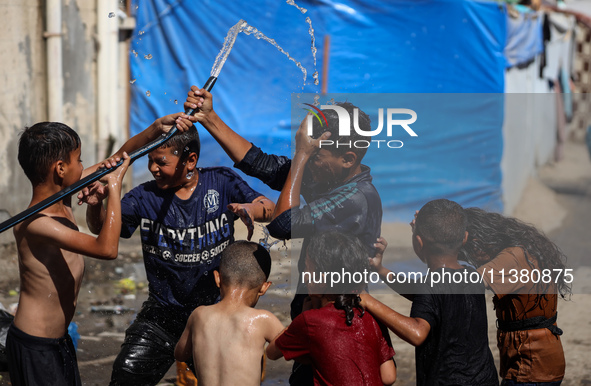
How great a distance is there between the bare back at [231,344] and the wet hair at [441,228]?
2.47ft

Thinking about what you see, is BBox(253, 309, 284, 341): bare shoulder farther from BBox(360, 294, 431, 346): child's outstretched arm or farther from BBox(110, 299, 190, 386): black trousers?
BBox(110, 299, 190, 386): black trousers

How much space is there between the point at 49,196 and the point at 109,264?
3797 millimetres

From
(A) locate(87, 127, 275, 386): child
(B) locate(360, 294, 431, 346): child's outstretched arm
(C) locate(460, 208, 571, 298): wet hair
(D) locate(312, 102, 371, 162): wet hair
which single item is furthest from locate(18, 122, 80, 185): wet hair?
(C) locate(460, 208, 571, 298): wet hair

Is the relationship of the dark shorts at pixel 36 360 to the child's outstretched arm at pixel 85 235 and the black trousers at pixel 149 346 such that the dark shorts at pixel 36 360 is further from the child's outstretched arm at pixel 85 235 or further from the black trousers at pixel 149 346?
the child's outstretched arm at pixel 85 235

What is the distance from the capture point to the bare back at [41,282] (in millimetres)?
2822

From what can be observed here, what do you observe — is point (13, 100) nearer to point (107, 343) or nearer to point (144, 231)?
point (107, 343)

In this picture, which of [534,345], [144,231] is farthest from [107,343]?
[534,345]

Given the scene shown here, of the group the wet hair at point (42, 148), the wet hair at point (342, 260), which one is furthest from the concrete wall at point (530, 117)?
the wet hair at point (42, 148)

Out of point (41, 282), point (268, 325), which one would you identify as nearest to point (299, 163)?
point (268, 325)

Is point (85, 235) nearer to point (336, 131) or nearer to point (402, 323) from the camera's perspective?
point (336, 131)

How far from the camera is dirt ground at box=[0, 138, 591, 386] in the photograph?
4.33 meters

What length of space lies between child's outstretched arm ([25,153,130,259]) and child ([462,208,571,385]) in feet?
5.14

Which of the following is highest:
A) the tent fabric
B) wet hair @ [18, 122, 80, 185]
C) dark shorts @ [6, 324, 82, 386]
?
the tent fabric

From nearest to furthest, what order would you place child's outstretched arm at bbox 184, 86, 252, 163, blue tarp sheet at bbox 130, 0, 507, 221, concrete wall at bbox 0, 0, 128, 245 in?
1. child's outstretched arm at bbox 184, 86, 252, 163
2. concrete wall at bbox 0, 0, 128, 245
3. blue tarp sheet at bbox 130, 0, 507, 221
